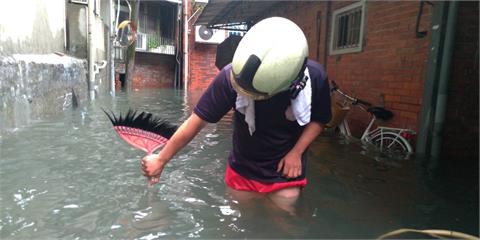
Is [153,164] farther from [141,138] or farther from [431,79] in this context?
[431,79]

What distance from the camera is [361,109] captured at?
6.46 metres

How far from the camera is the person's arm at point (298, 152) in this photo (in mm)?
2359

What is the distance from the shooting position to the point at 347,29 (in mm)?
7301

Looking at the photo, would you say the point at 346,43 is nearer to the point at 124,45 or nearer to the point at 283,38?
the point at 283,38

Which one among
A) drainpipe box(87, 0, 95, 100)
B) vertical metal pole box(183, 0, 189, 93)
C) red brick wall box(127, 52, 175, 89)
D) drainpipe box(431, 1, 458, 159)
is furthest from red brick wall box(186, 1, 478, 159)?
red brick wall box(127, 52, 175, 89)

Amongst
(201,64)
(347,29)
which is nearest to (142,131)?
(347,29)

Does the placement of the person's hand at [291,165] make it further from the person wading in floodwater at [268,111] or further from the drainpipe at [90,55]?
the drainpipe at [90,55]

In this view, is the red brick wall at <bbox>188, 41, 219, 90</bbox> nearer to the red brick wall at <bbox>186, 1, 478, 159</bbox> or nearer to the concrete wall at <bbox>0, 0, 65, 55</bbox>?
the concrete wall at <bbox>0, 0, 65, 55</bbox>

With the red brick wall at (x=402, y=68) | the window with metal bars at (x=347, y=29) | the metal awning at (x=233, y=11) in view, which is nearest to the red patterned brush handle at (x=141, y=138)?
the red brick wall at (x=402, y=68)

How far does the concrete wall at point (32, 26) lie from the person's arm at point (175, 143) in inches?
130

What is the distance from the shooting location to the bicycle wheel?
5133mm

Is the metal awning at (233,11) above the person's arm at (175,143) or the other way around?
above

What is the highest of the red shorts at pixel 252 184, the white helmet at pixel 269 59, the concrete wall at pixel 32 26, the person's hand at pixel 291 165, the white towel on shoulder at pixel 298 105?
the concrete wall at pixel 32 26

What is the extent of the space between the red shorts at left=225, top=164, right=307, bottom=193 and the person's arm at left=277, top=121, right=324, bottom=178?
0.24 ft
